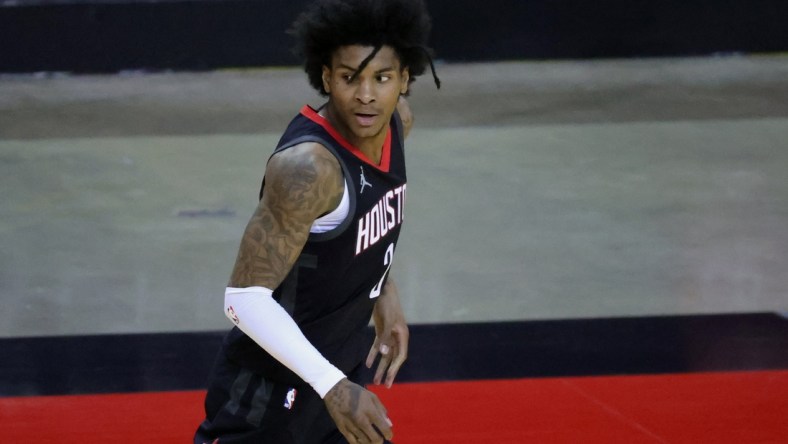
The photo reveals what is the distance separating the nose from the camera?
2.40m

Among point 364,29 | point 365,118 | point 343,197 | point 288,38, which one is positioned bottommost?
point 288,38

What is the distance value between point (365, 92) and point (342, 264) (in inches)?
13.7

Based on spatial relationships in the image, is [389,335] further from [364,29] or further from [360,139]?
[364,29]

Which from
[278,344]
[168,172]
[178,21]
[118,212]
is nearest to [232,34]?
[178,21]

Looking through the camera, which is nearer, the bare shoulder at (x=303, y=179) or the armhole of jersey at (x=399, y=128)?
the bare shoulder at (x=303, y=179)

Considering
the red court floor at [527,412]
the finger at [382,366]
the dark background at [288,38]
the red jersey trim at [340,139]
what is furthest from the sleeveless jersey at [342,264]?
the dark background at [288,38]

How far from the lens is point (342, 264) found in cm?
243

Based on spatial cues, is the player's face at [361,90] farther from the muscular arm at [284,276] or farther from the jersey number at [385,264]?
the jersey number at [385,264]

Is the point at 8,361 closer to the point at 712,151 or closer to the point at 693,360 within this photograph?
the point at 693,360

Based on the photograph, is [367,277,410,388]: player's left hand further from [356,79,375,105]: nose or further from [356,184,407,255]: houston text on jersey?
[356,79,375,105]: nose

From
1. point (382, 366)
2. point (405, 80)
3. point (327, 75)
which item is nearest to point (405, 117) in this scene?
point (405, 80)

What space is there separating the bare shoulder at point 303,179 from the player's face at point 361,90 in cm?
13

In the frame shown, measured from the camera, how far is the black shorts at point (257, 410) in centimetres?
252

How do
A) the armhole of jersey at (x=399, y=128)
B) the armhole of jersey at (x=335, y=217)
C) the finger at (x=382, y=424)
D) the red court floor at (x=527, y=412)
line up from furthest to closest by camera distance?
the red court floor at (x=527, y=412) → the armhole of jersey at (x=399, y=128) → the armhole of jersey at (x=335, y=217) → the finger at (x=382, y=424)
